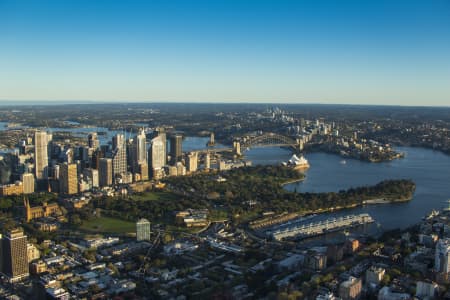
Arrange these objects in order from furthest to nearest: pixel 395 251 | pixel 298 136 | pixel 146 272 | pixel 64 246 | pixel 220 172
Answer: pixel 298 136, pixel 220 172, pixel 64 246, pixel 395 251, pixel 146 272

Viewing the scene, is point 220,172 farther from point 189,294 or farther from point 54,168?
point 189,294

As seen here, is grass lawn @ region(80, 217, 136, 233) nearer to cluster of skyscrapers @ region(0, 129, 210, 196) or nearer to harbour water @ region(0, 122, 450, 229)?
cluster of skyscrapers @ region(0, 129, 210, 196)

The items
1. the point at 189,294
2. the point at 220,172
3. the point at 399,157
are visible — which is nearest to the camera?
the point at 189,294

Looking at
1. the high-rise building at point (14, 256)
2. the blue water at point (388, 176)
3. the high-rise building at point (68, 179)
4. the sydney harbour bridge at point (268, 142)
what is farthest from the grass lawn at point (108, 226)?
the sydney harbour bridge at point (268, 142)

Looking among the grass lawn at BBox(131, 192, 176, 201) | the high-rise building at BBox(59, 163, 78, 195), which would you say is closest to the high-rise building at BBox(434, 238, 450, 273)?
the grass lawn at BBox(131, 192, 176, 201)

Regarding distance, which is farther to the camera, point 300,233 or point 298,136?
point 298,136

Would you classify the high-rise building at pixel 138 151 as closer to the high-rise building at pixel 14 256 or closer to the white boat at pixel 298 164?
the white boat at pixel 298 164

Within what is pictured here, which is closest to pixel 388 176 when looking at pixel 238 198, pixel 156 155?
pixel 238 198

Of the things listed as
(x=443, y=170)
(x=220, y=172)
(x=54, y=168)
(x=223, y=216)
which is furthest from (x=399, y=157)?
(x=54, y=168)
